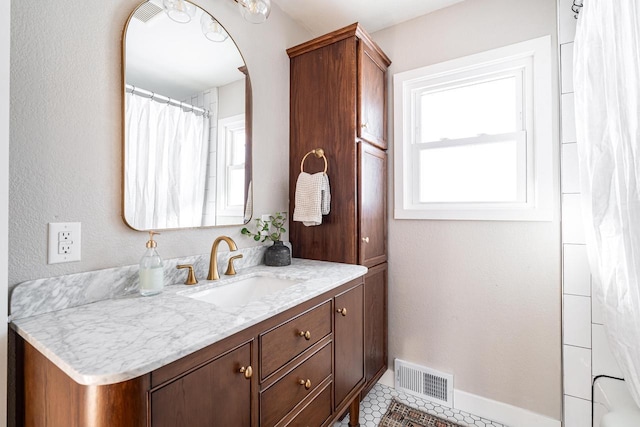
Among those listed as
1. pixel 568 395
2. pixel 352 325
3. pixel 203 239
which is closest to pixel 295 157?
pixel 203 239

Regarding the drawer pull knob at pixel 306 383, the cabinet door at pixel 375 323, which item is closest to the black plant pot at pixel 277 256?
the cabinet door at pixel 375 323

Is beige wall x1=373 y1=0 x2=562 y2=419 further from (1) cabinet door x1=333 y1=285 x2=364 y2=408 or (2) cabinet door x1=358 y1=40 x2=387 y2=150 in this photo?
(1) cabinet door x1=333 y1=285 x2=364 y2=408

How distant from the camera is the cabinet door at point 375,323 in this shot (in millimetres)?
1728

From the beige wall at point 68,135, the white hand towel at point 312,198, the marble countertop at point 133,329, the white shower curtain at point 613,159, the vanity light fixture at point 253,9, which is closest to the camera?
the marble countertop at point 133,329

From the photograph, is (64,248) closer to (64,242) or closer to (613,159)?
(64,242)

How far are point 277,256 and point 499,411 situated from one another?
1.50 metres

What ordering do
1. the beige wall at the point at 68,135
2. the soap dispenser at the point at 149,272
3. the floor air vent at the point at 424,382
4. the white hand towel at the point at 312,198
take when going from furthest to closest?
the floor air vent at the point at 424,382
the white hand towel at the point at 312,198
the soap dispenser at the point at 149,272
the beige wall at the point at 68,135

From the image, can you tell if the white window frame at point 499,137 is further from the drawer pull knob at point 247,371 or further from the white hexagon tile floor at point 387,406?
the drawer pull knob at point 247,371

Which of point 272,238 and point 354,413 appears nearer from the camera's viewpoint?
point 354,413

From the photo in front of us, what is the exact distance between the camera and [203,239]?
1432mm

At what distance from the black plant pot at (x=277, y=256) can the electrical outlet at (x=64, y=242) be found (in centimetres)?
84

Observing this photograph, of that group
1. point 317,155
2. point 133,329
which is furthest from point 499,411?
point 133,329

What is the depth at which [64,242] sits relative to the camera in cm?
99

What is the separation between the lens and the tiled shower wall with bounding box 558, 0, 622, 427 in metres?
Result: 1.37
